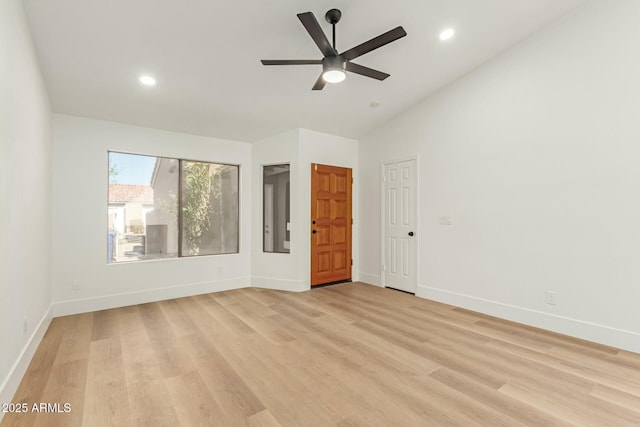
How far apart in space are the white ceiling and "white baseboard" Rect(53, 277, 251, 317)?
249 centimetres

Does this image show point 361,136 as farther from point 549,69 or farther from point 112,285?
point 112,285

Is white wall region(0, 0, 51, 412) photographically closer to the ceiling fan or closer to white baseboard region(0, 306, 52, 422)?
white baseboard region(0, 306, 52, 422)

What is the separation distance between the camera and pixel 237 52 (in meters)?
3.05

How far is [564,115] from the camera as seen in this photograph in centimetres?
321

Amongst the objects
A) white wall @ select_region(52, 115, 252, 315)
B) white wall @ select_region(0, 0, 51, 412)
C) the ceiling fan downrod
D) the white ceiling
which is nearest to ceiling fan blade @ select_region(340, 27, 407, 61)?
the ceiling fan downrod

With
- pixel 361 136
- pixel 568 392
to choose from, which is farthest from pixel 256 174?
pixel 568 392

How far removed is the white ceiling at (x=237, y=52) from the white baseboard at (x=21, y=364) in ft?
8.57

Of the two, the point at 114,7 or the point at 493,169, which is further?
the point at 493,169

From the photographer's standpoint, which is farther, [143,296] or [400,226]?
[400,226]

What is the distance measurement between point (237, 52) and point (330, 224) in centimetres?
315

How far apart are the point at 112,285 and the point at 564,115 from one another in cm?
610

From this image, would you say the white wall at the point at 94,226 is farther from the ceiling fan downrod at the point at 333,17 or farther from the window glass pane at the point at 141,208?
the ceiling fan downrod at the point at 333,17

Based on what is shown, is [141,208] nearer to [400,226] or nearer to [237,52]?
[237,52]

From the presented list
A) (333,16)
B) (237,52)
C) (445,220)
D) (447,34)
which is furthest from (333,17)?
(445,220)
